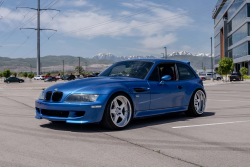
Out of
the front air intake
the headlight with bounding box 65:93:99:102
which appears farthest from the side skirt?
the front air intake

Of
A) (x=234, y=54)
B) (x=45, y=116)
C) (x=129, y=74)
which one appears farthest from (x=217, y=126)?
(x=234, y=54)

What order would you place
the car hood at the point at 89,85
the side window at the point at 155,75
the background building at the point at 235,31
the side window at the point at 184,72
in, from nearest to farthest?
the car hood at the point at 89,85 → the side window at the point at 155,75 → the side window at the point at 184,72 → the background building at the point at 235,31

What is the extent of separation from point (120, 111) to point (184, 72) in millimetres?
2680

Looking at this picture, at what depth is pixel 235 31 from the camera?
7756 cm

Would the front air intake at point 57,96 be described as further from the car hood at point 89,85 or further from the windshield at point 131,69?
the windshield at point 131,69

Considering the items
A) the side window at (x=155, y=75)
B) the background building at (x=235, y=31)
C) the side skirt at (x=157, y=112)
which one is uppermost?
the background building at (x=235, y=31)

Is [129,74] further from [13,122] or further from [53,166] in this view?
[53,166]

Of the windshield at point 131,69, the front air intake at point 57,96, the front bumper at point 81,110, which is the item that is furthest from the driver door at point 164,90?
the front air intake at point 57,96

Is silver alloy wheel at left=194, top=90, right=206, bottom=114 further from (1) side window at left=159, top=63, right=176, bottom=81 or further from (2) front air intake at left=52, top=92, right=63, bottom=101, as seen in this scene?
(2) front air intake at left=52, top=92, right=63, bottom=101

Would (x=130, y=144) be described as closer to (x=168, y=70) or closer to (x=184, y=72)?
(x=168, y=70)

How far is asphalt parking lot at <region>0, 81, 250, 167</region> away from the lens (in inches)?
153

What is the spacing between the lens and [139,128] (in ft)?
20.5

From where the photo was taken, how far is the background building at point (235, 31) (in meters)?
66.3

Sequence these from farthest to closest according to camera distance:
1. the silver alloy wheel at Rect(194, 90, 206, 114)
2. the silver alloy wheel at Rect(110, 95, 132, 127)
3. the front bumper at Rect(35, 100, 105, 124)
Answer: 1. the silver alloy wheel at Rect(194, 90, 206, 114)
2. the silver alloy wheel at Rect(110, 95, 132, 127)
3. the front bumper at Rect(35, 100, 105, 124)
